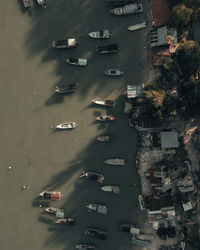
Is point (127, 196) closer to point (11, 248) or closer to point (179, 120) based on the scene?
point (179, 120)

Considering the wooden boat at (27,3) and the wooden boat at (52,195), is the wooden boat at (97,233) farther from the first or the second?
the wooden boat at (27,3)

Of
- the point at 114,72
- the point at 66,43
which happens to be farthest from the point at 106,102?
the point at 66,43

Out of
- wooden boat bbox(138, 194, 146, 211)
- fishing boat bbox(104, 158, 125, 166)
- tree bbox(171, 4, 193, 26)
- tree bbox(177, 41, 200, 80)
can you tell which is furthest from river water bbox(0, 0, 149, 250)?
tree bbox(177, 41, 200, 80)

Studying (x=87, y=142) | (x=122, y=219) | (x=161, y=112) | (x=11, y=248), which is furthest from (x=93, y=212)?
(x=161, y=112)

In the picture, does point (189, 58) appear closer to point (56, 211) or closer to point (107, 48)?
point (107, 48)

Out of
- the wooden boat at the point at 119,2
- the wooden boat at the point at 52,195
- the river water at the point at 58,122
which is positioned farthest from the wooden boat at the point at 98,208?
the wooden boat at the point at 119,2

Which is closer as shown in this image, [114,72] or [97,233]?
[114,72]
